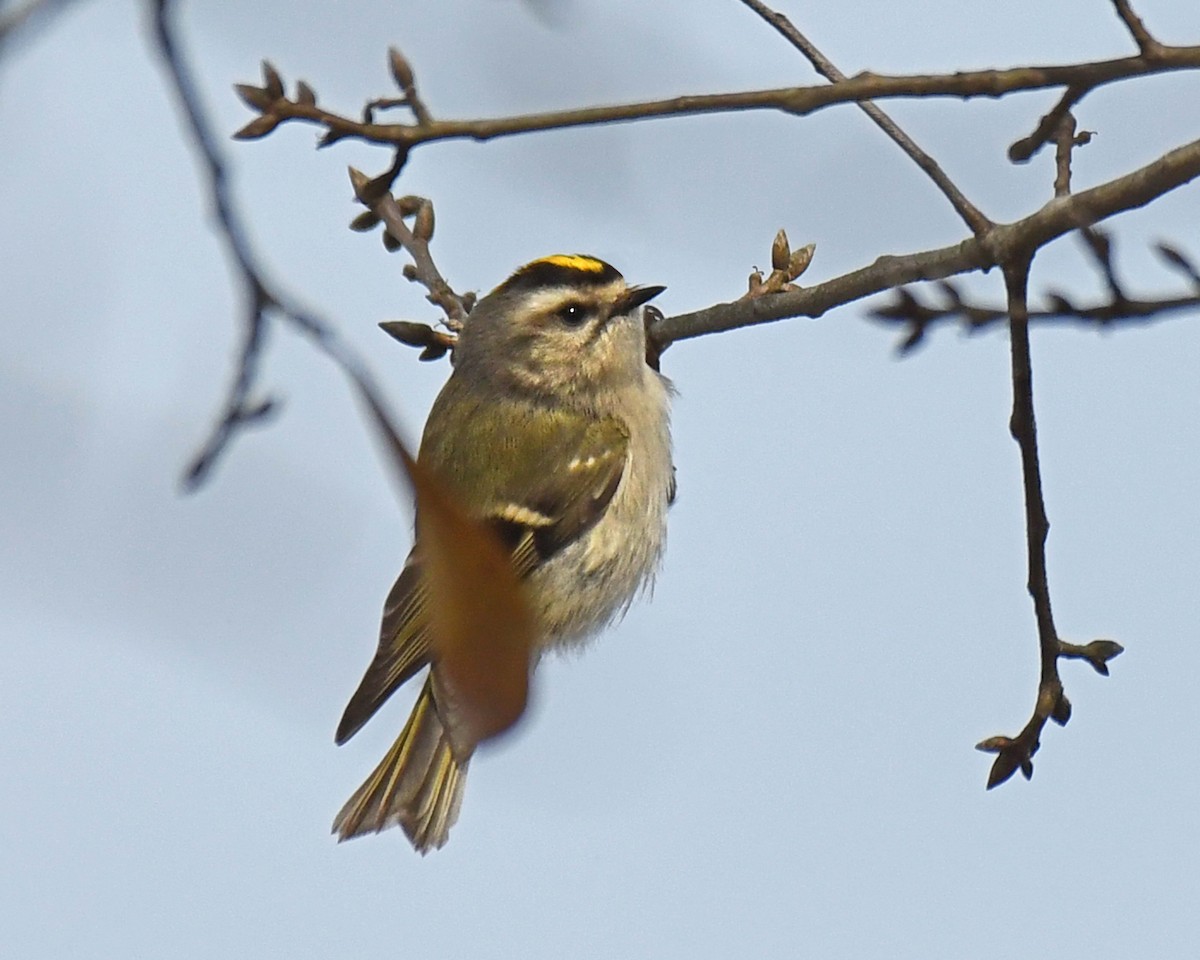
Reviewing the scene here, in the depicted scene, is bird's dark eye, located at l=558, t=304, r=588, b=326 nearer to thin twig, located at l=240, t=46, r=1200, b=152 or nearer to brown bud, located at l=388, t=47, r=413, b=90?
brown bud, located at l=388, t=47, r=413, b=90

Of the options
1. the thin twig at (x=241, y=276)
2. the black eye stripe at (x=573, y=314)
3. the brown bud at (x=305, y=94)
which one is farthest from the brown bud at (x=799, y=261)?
the thin twig at (x=241, y=276)

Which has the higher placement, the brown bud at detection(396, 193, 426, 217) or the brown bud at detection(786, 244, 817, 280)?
the brown bud at detection(396, 193, 426, 217)

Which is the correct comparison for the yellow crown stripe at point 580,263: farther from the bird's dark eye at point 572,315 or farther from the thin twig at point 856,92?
the thin twig at point 856,92

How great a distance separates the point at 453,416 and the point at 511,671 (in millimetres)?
3557

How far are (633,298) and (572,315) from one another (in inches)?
8.9

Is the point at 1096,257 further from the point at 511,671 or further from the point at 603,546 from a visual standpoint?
the point at 603,546

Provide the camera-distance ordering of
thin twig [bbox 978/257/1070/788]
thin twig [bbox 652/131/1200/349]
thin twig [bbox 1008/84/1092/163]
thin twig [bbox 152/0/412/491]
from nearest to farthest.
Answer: thin twig [bbox 152/0/412/491] → thin twig [bbox 652/131/1200/349] → thin twig [bbox 978/257/1070/788] → thin twig [bbox 1008/84/1092/163]

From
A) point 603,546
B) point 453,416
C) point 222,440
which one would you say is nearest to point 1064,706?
point 222,440

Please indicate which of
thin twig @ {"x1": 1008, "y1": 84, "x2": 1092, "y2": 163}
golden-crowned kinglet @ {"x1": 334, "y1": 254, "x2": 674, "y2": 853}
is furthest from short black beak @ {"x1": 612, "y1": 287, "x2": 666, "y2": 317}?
thin twig @ {"x1": 1008, "y1": 84, "x2": 1092, "y2": 163}

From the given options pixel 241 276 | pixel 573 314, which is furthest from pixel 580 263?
pixel 241 276

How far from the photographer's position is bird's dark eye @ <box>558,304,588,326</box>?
182 inches

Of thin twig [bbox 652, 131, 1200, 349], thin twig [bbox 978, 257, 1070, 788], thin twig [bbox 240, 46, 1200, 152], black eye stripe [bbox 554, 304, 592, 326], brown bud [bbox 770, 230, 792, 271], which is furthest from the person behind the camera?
black eye stripe [bbox 554, 304, 592, 326]

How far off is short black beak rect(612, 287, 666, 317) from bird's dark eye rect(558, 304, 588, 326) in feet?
0.31

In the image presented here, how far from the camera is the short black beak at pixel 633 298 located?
4.44 m
